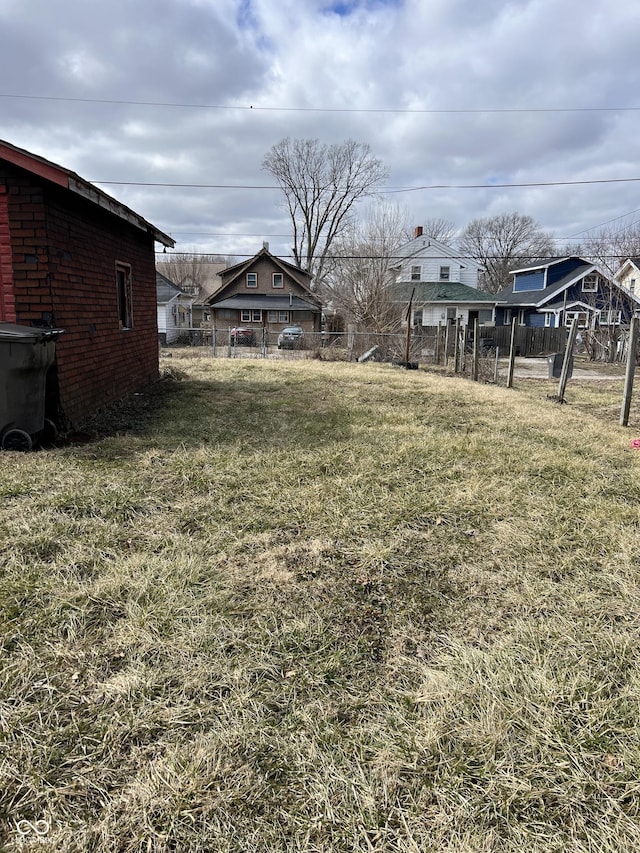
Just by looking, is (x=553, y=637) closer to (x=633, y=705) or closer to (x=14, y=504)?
(x=633, y=705)

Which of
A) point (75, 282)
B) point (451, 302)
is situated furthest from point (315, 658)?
point (451, 302)

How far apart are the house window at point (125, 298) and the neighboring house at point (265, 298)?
88.4 feet

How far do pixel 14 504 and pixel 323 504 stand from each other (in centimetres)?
232

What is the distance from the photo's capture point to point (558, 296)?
29.7 meters

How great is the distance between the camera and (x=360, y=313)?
75.6ft

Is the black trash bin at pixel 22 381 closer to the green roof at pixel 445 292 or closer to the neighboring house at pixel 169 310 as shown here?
the neighboring house at pixel 169 310

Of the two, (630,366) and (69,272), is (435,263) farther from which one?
(69,272)

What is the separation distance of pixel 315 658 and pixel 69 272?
5.61 m

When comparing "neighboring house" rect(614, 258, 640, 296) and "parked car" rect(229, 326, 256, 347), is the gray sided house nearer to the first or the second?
"neighboring house" rect(614, 258, 640, 296)

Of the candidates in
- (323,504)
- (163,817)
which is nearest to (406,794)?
(163,817)

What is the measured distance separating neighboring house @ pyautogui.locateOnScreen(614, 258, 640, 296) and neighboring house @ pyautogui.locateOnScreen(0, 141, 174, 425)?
31112mm

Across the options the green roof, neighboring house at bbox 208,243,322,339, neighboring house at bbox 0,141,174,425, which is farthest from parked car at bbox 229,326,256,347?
neighboring house at bbox 0,141,174,425

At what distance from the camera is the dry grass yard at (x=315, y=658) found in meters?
1.56

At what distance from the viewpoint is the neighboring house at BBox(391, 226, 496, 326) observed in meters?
30.7
